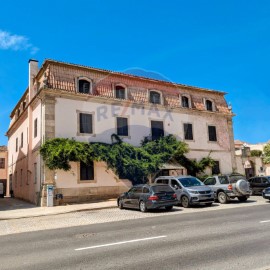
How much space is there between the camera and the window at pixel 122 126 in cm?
2578

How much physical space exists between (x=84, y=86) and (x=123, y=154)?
6444mm

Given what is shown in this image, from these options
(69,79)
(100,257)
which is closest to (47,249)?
(100,257)

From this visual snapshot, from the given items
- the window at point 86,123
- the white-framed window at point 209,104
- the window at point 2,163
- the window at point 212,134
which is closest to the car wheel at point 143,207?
the window at point 86,123

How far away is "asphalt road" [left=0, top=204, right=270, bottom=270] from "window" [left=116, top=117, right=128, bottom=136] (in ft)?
47.7

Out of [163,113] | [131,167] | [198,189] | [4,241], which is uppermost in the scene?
[163,113]

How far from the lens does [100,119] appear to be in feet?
81.8

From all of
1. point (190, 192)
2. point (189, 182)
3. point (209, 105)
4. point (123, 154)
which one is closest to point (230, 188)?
point (189, 182)

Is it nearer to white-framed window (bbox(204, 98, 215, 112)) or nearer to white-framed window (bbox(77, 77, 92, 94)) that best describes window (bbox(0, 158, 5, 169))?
white-framed window (bbox(77, 77, 92, 94))

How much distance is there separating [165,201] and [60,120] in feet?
36.7

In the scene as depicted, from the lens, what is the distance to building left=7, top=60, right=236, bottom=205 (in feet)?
75.3

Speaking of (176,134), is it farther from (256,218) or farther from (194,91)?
(256,218)

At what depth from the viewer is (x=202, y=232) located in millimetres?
9570

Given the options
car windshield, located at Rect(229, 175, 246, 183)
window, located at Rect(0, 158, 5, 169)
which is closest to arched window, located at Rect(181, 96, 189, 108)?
car windshield, located at Rect(229, 175, 246, 183)

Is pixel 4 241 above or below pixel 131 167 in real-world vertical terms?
below
